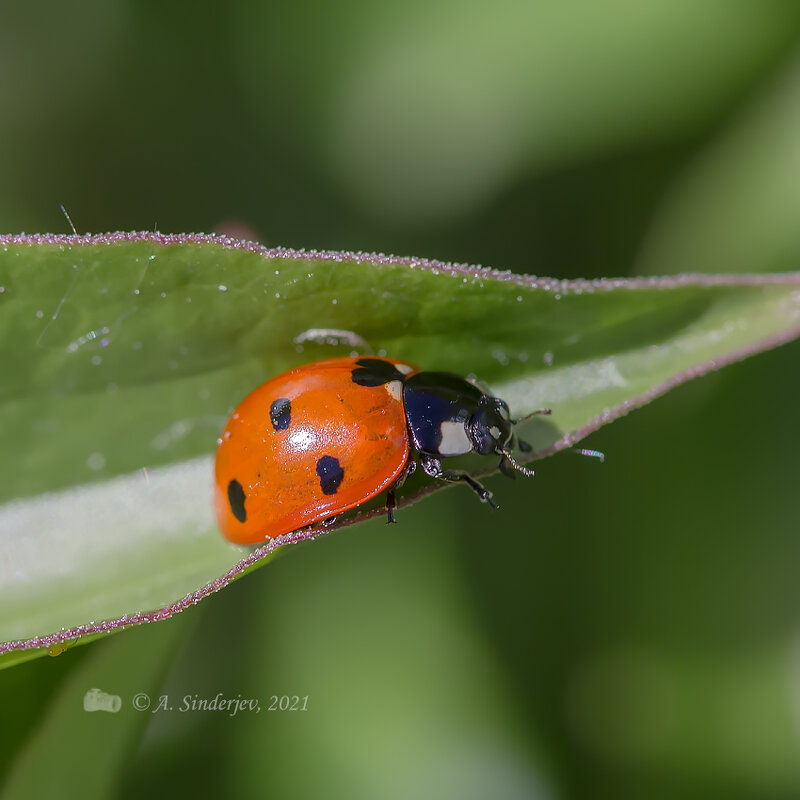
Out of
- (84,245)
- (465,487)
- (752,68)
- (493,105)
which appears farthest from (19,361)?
(752,68)

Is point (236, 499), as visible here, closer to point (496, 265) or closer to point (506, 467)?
point (506, 467)

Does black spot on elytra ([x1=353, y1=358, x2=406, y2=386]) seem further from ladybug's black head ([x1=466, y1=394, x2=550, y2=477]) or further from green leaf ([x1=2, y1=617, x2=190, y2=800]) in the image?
green leaf ([x1=2, y1=617, x2=190, y2=800])

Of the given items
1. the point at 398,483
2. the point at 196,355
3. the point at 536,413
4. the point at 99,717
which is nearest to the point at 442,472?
the point at 398,483

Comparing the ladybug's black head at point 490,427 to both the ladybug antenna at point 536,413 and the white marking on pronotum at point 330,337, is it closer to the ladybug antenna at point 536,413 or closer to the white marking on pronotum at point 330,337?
the ladybug antenna at point 536,413

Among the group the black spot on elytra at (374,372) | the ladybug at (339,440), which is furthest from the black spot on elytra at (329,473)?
the black spot on elytra at (374,372)

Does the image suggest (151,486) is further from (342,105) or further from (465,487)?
(342,105)

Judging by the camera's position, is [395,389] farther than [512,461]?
Yes

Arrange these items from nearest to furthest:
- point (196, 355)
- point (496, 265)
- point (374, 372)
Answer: point (196, 355), point (374, 372), point (496, 265)
